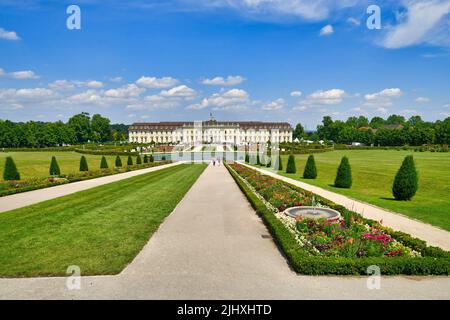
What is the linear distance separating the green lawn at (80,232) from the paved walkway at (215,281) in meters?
0.45

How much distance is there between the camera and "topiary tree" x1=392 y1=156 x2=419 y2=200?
1320cm

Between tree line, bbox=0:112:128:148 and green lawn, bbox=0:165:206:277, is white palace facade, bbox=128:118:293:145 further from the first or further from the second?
green lawn, bbox=0:165:206:277

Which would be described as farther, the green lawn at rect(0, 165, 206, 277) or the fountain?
the fountain

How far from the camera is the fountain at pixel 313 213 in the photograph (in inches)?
374

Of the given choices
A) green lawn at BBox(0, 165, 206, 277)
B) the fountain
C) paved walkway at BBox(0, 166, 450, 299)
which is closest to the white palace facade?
green lawn at BBox(0, 165, 206, 277)

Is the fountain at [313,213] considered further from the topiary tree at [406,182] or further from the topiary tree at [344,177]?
the topiary tree at [344,177]

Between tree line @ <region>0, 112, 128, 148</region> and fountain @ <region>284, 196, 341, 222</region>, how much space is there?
9083 cm

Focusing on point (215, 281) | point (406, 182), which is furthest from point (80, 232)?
point (406, 182)

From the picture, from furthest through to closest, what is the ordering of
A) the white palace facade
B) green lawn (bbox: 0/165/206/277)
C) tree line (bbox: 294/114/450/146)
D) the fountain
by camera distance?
1. the white palace facade
2. tree line (bbox: 294/114/450/146)
3. the fountain
4. green lawn (bbox: 0/165/206/277)

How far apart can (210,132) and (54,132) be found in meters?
59.3

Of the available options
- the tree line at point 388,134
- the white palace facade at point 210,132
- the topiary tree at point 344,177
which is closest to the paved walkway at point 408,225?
the topiary tree at point 344,177

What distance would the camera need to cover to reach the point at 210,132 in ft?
412

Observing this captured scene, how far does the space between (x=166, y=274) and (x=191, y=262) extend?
2.36 feet
